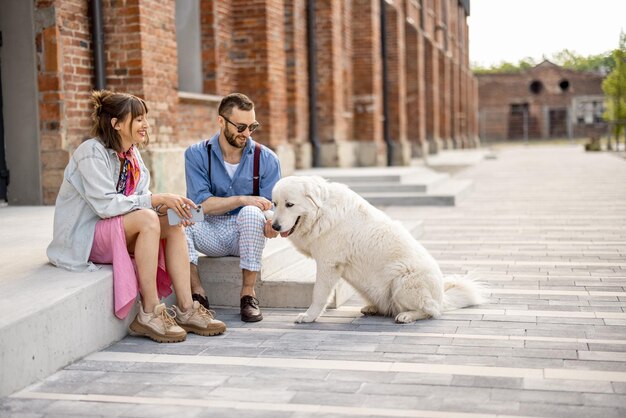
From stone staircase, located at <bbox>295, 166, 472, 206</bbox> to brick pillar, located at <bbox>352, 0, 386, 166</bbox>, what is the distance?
413 cm

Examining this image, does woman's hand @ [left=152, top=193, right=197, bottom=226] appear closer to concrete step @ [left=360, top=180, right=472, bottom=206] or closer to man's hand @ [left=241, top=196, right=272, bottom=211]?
man's hand @ [left=241, top=196, right=272, bottom=211]

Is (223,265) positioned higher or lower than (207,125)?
lower

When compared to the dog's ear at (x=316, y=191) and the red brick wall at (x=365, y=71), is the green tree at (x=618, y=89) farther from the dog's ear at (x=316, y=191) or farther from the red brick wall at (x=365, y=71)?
the dog's ear at (x=316, y=191)

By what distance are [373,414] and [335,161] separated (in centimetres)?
1441

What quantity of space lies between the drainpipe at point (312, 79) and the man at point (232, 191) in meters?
11.1

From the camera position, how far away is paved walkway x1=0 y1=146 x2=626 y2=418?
151 inches

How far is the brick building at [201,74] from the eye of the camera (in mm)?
9188

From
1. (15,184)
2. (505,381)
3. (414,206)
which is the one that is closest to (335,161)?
(414,206)

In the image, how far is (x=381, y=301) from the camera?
18.4 feet

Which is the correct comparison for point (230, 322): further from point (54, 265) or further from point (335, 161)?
point (335, 161)

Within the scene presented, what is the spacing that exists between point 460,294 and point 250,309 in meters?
1.54

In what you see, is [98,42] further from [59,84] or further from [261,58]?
[261,58]

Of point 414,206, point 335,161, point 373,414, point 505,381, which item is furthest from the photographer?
point 335,161

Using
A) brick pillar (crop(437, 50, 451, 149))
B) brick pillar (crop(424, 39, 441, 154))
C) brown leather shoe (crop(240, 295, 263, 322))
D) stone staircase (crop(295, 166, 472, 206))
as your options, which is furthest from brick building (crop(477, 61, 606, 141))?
brown leather shoe (crop(240, 295, 263, 322))
